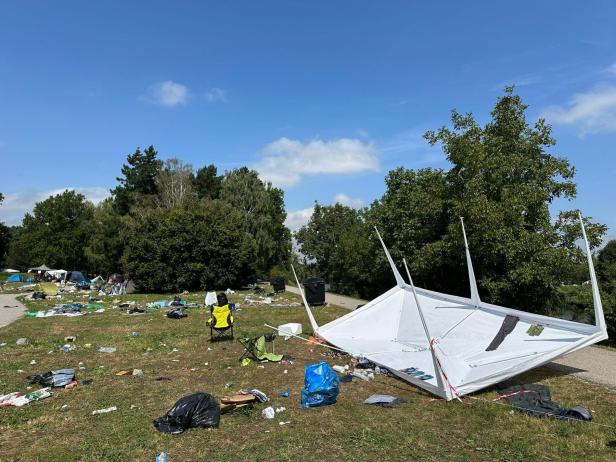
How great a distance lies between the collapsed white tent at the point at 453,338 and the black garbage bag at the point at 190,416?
3128mm

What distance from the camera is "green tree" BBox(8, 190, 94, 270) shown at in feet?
187

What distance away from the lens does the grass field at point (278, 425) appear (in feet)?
15.5

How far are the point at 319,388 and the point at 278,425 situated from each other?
→ 911mm

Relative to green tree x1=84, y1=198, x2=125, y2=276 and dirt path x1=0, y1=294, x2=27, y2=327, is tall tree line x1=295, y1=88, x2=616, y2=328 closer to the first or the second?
dirt path x1=0, y1=294, x2=27, y2=327

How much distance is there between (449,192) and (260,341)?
12.1 metres

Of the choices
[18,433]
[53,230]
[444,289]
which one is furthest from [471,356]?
[53,230]

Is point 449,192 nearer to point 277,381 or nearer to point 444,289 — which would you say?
point 444,289

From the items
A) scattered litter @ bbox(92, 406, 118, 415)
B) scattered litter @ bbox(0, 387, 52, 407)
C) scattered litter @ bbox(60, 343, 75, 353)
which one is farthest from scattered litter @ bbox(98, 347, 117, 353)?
scattered litter @ bbox(92, 406, 118, 415)

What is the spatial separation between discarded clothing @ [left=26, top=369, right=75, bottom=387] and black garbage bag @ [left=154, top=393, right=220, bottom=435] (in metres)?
Result: 2.87

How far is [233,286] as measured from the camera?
30.0 m

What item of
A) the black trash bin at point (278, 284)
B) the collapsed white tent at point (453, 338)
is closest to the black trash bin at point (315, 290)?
the black trash bin at point (278, 284)

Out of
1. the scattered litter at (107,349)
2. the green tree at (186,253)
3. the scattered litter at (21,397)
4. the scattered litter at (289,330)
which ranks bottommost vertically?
the scattered litter at (21,397)

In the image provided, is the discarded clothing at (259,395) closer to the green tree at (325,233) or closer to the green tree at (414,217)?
the green tree at (414,217)

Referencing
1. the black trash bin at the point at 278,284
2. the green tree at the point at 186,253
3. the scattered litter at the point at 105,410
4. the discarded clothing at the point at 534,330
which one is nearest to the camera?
the scattered litter at the point at 105,410
